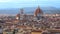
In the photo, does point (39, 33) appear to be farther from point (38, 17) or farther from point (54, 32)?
point (38, 17)

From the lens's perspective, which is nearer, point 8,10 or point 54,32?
point 54,32

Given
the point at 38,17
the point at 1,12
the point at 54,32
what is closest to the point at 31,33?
the point at 54,32

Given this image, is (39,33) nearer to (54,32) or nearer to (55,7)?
(54,32)

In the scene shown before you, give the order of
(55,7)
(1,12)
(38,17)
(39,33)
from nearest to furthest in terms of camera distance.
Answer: (39,33)
(38,17)
(1,12)
(55,7)

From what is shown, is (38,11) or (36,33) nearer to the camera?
(36,33)

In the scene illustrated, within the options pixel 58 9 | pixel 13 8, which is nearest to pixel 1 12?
pixel 13 8

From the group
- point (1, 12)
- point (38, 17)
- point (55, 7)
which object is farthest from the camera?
point (55, 7)

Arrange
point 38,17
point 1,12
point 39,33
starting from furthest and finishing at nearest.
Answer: point 1,12 < point 38,17 < point 39,33

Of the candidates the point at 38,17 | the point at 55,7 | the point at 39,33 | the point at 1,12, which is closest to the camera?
the point at 39,33
